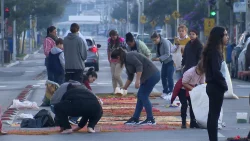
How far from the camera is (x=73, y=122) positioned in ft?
53.0

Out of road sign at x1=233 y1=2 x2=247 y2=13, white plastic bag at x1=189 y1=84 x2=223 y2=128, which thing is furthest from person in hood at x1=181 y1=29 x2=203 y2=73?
road sign at x1=233 y1=2 x2=247 y2=13

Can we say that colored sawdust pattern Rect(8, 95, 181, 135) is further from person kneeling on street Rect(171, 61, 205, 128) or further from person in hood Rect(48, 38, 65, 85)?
person in hood Rect(48, 38, 65, 85)

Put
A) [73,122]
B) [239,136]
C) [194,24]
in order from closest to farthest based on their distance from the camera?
[239,136]
[73,122]
[194,24]

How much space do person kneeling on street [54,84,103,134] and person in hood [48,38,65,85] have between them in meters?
6.09

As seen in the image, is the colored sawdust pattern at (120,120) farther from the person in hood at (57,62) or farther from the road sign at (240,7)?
the road sign at (240,7)

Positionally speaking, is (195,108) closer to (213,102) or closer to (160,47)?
(213,102)

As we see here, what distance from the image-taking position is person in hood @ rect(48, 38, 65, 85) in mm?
20750

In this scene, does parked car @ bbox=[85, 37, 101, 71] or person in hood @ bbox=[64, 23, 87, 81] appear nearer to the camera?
person in hood @ bbox=[64, 23, 87, 81]

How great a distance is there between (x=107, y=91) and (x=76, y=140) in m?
11.9

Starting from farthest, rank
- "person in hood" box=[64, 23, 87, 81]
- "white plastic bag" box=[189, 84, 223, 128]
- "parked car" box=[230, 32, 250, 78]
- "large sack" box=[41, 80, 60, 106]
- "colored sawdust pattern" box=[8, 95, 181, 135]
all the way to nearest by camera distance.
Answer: "parked car" box=[230, 32, 250, 78] < "person in hood" box=[64, 23, 87, 81] < "large sack" box=[41, 80, 60, 106] < "colored sawdust pattern" box=[8, 95, 181, 135] < "white plastic bag" box=[189, 84, 223, 128]

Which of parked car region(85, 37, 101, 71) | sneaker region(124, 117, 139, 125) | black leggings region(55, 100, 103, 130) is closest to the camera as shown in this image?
black leggings region(55, 100, 103, 130)

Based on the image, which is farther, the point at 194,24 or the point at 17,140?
the point at 194,24

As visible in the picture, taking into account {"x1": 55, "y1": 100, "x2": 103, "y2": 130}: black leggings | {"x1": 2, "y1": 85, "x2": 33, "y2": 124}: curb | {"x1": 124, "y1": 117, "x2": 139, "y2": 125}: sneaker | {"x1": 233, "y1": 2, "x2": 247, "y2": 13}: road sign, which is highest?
{"x1": 233, "y1": 2, "x2": 247, "y2": 13}: road sign

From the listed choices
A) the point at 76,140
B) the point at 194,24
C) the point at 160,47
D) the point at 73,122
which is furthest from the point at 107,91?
the point at 194,24
